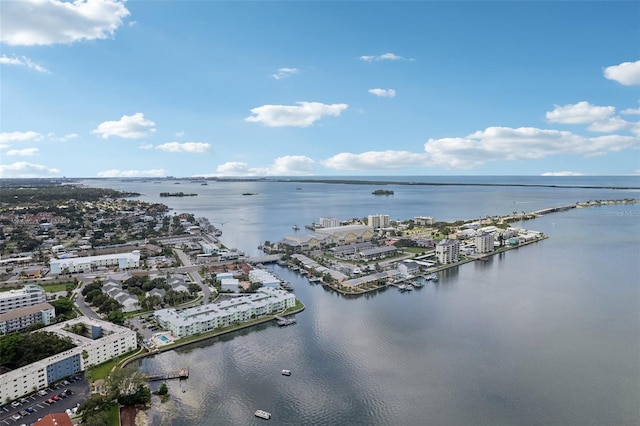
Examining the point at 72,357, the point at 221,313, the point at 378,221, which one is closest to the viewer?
the point at 72,357

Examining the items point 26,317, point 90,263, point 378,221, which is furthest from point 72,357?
point 378,221

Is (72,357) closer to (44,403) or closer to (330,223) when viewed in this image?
(44,403)

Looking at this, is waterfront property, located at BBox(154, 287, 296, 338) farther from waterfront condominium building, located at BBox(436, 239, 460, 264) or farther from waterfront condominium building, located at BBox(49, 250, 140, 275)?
waterfront condominium building, located at BBox(436, 239, 460, 264)

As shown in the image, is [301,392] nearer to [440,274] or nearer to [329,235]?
[440,274]

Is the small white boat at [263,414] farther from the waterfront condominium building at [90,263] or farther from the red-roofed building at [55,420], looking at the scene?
the waterfront condominium building at [90,263]

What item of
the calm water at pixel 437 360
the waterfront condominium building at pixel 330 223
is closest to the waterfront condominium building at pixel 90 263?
the calm water at pixel 437 360

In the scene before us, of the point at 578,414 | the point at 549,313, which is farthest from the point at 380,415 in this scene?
the point at 549,313
